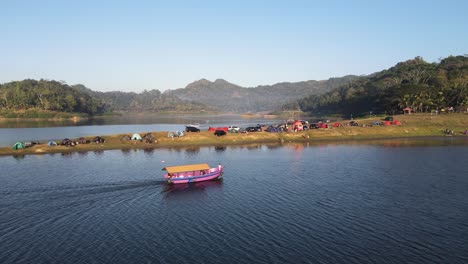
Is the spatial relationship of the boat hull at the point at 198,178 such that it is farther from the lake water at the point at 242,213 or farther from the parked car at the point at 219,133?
the parked car at the point at 219,133

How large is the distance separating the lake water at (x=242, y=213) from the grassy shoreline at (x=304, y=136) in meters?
21.1

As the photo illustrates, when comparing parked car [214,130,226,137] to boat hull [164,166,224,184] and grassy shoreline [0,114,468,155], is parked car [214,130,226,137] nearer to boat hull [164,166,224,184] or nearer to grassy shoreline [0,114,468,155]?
grassy shoreline [0,114,468,155]

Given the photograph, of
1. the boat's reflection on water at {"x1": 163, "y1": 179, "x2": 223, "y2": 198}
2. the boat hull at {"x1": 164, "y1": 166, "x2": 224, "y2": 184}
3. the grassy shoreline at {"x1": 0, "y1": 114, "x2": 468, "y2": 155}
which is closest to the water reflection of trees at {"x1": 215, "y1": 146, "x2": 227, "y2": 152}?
the grassy shoreline at {"x1": 0, "y1": 114, "x2": 468, "y2": 155}

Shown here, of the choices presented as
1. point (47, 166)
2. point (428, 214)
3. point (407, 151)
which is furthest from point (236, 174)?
point (407, 151)

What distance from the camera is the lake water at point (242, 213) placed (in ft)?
130

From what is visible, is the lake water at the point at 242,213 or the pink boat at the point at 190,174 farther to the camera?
the pink boat at the point at 190,174

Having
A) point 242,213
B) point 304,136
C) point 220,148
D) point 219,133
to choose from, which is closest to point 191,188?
point 242,213

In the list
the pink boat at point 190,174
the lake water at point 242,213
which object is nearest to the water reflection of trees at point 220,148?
the lake water at point 242,213

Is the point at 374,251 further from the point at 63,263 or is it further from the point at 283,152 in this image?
the point at 283,152

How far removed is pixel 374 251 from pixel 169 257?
832 inches

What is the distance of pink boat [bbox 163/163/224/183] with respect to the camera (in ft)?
227

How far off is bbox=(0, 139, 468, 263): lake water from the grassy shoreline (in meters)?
21.1

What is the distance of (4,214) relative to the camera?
2037 inches

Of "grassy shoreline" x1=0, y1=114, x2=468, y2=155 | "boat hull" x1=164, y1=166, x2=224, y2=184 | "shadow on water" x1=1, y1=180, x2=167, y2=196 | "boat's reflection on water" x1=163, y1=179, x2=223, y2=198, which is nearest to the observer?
"shadow on water" x1=1, y1=180, x2=167, y2=196
